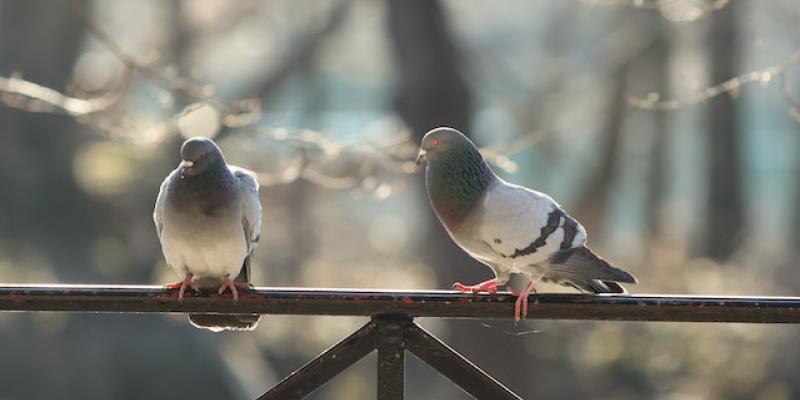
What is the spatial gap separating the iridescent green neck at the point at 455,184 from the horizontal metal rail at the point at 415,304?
2.91ft

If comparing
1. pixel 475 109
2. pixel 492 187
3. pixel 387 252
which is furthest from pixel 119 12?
pixel 492 187

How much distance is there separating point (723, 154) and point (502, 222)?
33.2 ft

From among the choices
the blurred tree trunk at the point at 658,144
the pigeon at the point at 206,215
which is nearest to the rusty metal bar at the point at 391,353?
the pigeon at the point at 206,215

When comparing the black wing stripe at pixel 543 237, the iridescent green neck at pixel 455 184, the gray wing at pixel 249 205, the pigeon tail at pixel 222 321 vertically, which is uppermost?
the gray wing at pixel 249 205

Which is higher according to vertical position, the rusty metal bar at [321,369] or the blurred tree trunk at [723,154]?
the blurred tree trunk at [723,154]

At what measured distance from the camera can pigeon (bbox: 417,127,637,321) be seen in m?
2.98

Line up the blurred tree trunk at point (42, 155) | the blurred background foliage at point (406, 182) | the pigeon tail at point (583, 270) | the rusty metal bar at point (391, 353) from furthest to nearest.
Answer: the blurred tree trunk at point (42, 155)
the blurred background foliage at point (406, 182)
the pigeon tail at point (583, 270)
the rusty metal bar at point (391, 353)

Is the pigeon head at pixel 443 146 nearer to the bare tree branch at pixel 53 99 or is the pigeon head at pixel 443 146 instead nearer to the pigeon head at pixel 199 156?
the pigeon head at pixel 199 156

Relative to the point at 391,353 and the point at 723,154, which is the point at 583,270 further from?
the point at 723,154

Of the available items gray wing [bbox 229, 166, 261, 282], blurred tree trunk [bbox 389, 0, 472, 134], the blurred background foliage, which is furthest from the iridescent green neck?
blurred tree trunk [bbox 389, 0, 472, 134]

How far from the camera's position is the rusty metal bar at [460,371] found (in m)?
1.99

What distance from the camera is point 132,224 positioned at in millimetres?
10172

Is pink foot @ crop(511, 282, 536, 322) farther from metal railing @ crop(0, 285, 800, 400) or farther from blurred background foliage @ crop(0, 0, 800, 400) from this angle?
blurred background foliage @ crop(0, 0, 800, 400)

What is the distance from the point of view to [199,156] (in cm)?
312
